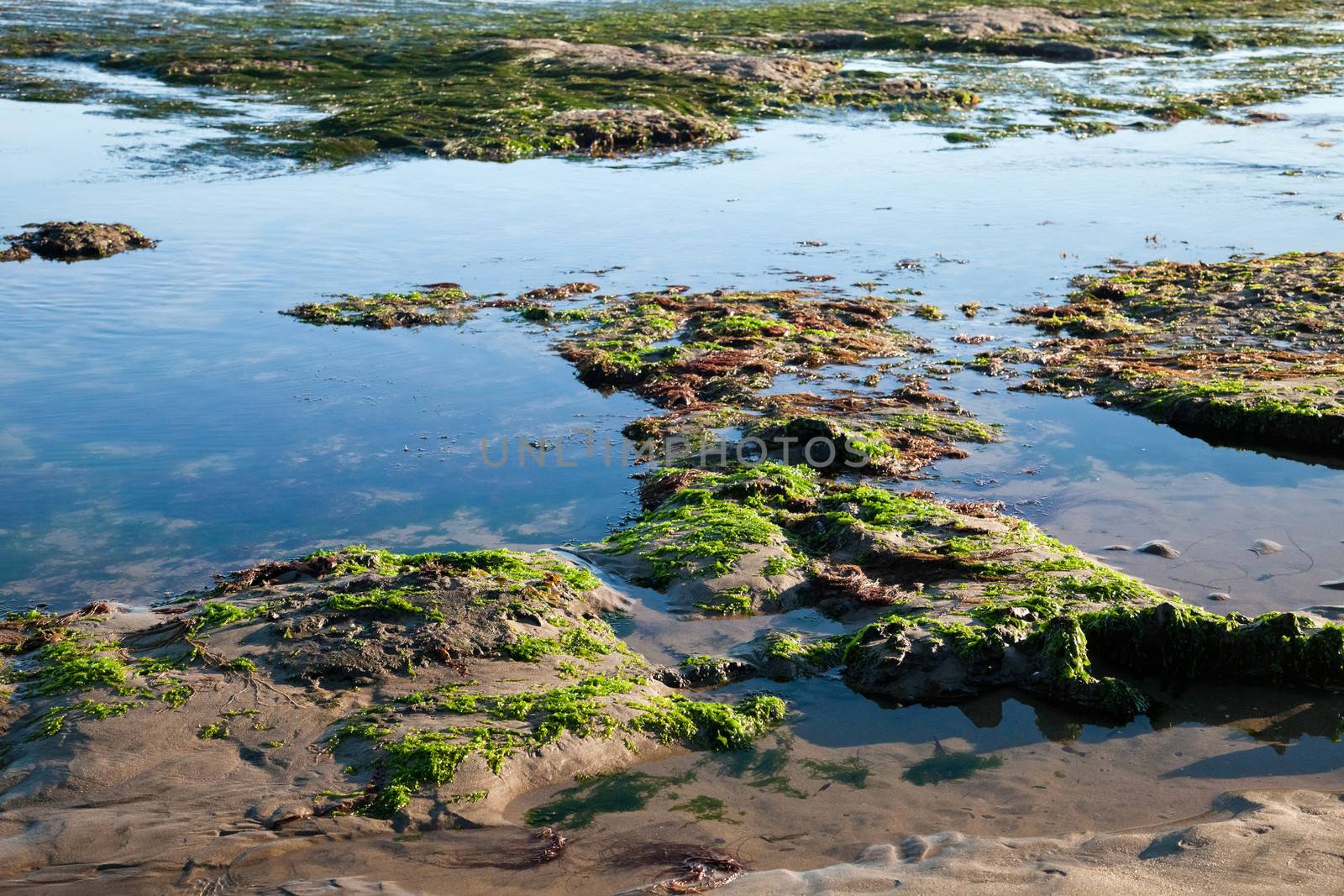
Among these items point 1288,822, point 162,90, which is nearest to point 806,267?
point 1288,822

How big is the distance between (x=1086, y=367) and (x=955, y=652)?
5.74m

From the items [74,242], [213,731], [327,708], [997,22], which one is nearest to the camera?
[213,731]

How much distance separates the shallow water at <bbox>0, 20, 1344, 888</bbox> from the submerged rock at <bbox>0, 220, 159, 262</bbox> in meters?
0.43

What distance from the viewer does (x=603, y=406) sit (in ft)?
33.6

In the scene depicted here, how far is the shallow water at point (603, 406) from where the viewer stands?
544cm

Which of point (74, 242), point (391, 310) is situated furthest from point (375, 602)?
point (74, 242)

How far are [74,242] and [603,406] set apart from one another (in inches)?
315

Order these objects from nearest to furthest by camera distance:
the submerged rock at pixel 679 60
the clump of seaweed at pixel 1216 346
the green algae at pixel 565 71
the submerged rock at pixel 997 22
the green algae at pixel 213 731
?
1. the green algae at pixel 213 731
2. the clump of seaweed at pixel 1216 346
3. the green algae at pixel 565 71
4. the submerged rock at pixel 679 60
5. the submerged rock at pixel 997 22

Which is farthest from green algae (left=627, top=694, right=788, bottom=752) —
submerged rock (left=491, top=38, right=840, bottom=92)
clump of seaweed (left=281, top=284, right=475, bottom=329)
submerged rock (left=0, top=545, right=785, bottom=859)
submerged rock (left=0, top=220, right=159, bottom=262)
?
submerged rock (left=491, top=38, right=840, bottom=92)

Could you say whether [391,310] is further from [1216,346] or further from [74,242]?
[1216,346]

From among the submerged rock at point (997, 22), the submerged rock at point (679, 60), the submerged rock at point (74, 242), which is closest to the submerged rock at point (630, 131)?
the submerged rock at point (679, 60)

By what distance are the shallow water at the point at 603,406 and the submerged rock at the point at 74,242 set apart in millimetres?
428

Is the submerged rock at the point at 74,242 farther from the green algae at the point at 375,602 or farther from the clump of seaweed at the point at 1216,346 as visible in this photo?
the clump of seaweed at the point at 1216,346

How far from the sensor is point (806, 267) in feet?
46.3
